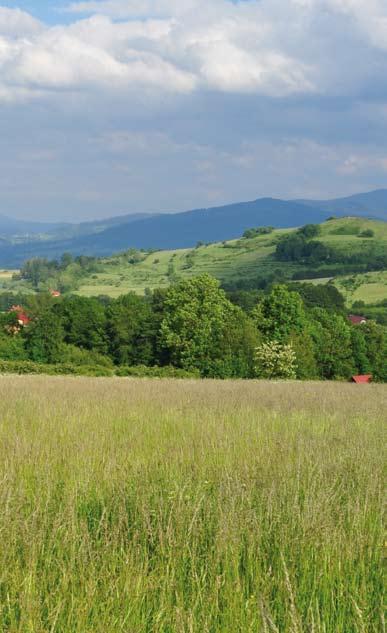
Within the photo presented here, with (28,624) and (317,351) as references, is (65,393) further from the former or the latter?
(317,351)

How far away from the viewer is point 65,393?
1449 centimetres

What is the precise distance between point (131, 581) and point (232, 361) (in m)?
54.0

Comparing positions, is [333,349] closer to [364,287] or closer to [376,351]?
[376,351]

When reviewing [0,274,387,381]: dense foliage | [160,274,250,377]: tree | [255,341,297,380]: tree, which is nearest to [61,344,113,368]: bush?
[0,274,387,381]: dense foliage

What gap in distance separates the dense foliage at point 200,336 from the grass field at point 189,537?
47356mm

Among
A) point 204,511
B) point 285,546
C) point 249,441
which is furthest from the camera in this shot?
point 249,441

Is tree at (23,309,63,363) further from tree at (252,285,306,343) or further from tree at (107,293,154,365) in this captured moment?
tree at (252,285,306,343)

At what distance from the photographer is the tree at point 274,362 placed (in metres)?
54.7

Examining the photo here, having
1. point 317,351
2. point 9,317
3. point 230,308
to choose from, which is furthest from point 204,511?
point 9,317

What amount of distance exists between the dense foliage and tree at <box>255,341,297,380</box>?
82 millimetres

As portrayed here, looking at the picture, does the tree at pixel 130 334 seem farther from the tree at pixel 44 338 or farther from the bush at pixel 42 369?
the bush at pixel 42 369

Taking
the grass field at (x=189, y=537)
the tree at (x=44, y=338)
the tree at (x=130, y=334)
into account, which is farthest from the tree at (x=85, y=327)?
the grass field at (x=189, y=537)

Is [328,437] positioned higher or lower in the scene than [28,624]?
lower

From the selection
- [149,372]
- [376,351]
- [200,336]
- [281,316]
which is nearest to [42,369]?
[149,372]
